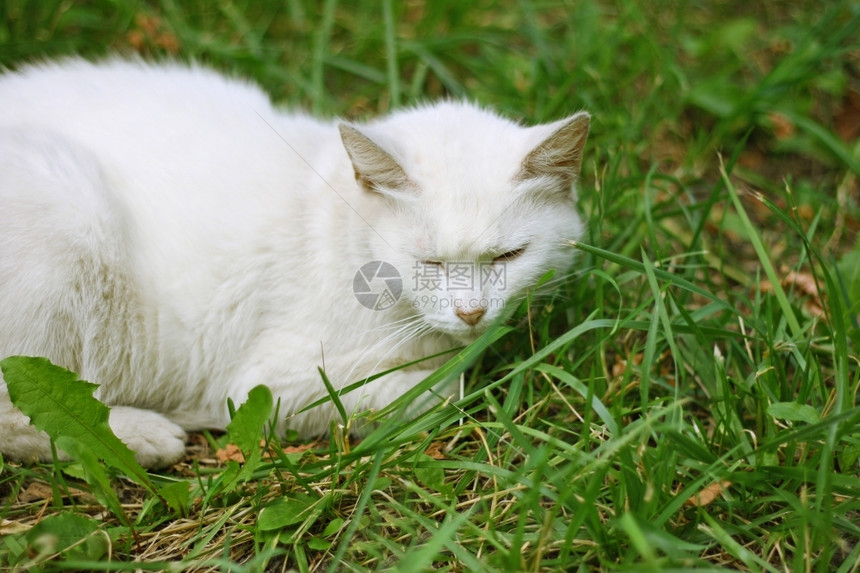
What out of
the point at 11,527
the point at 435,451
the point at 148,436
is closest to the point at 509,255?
the point at 435,451

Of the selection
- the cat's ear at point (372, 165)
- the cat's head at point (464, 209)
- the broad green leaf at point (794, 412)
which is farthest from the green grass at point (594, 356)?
the cat's ear at point (372, 165)

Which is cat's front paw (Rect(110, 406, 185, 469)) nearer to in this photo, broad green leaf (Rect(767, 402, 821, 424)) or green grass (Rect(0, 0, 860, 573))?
green grass (Rect(0, 0, 860, 573))

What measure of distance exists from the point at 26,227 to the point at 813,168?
335cm

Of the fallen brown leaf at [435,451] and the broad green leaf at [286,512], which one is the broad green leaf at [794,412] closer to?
the fallen brown leaf at [435,451]

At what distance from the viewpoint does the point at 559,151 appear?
1917 mm

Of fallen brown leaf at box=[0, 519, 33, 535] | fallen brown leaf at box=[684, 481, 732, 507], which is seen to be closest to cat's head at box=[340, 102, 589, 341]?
fallen brown leaf at box=[684, 481, 732, 507]

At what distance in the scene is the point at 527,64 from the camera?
336cm

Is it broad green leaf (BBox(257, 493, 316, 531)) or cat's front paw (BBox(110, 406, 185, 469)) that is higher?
cat's front paw (BBox(110, 406, 185, 469))

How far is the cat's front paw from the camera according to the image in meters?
2.01

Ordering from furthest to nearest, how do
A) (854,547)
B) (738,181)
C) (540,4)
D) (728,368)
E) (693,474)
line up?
(540,4) → (738,181) → (728,368) → (693,474) → (854,547)

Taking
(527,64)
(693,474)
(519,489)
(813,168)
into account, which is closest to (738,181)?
(813,168)

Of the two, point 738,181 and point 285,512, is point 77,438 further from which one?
point 738,181

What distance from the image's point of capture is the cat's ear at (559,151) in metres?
1.85

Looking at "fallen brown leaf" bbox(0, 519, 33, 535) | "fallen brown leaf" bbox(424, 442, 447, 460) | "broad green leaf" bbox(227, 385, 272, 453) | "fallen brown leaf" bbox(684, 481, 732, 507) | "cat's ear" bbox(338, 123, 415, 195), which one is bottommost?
"fallen brown leaf" bbox(0, 519, 33, 535)
